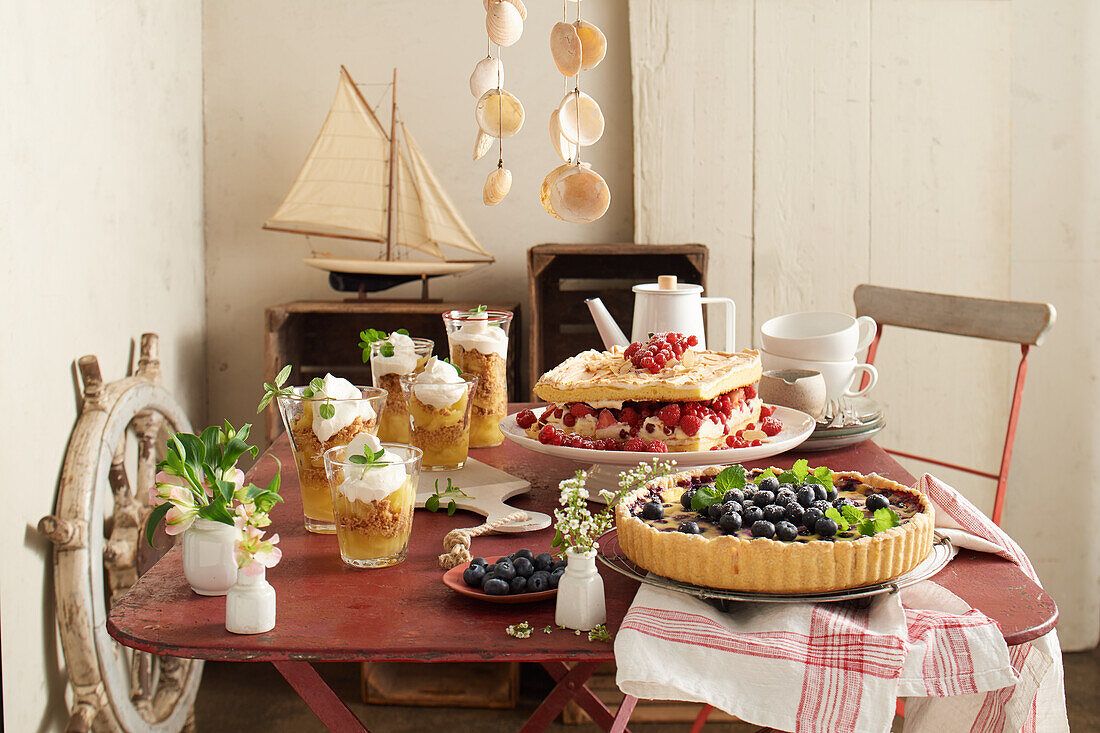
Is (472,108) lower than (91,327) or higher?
higher

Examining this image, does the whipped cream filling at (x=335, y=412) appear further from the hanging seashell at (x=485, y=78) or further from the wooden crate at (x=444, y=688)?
the wooden crate at (x=444, y=688)

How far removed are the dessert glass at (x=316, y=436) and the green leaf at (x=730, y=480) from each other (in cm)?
49

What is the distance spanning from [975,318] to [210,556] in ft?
6.10

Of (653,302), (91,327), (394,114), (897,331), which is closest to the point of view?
(653,302)

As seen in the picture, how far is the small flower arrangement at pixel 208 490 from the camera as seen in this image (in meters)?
1.10

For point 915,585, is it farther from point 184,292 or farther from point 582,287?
point 184,292

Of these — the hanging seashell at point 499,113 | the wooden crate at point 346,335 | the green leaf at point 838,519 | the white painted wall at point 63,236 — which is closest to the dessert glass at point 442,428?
the hanging seashell at point 499,113

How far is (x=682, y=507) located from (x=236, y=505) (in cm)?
54

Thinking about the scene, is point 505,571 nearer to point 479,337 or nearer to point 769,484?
point 769,484

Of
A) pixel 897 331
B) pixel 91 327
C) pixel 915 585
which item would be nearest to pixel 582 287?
pixel 897 331

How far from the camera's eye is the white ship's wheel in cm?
207

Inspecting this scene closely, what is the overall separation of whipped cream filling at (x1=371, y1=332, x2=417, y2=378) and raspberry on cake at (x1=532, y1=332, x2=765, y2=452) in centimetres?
22

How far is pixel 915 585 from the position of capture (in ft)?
3.67

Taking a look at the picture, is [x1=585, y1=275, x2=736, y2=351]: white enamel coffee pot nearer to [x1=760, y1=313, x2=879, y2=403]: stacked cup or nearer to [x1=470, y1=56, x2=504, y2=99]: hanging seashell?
[x1=760, y1=313, x2=879, y2=403]: stacked cup
